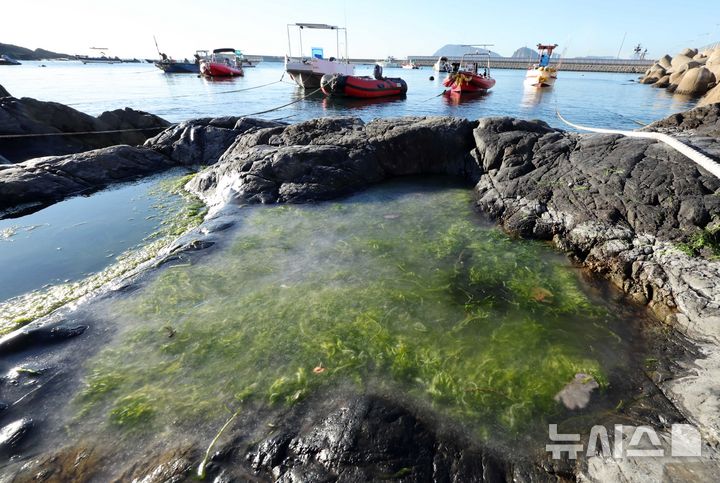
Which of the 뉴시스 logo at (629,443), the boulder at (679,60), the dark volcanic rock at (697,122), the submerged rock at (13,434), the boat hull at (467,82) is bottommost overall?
the submerged rock at (13,434)

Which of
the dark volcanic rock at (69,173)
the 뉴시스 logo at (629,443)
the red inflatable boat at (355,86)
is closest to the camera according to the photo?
the 뉴시스 logo at (629,443)

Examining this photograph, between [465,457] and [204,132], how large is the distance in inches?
504

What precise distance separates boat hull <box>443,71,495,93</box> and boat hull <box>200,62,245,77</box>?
3948 centimetres

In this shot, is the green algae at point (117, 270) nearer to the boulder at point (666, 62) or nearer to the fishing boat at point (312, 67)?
the fishing boat at point (312, 67)

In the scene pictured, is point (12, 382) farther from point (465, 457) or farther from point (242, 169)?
point (242, 169)

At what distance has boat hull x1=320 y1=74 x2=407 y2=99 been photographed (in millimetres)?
30891

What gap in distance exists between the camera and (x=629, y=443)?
267 cm

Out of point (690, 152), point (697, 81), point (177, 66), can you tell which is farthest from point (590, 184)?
point (177, 66)

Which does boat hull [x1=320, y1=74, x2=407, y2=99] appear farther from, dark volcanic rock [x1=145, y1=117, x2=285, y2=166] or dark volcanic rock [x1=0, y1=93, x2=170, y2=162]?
dark volcanic rock [x1=145, y1=117, x2=285, y2=166]

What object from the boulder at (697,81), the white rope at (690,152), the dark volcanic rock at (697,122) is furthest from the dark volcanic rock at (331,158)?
the boulder at (697,81)

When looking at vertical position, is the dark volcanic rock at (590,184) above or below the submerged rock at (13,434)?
above

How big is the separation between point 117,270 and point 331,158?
5202 millimetres

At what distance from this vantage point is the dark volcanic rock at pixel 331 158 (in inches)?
313

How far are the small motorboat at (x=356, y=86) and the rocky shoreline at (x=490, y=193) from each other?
20781 mm
